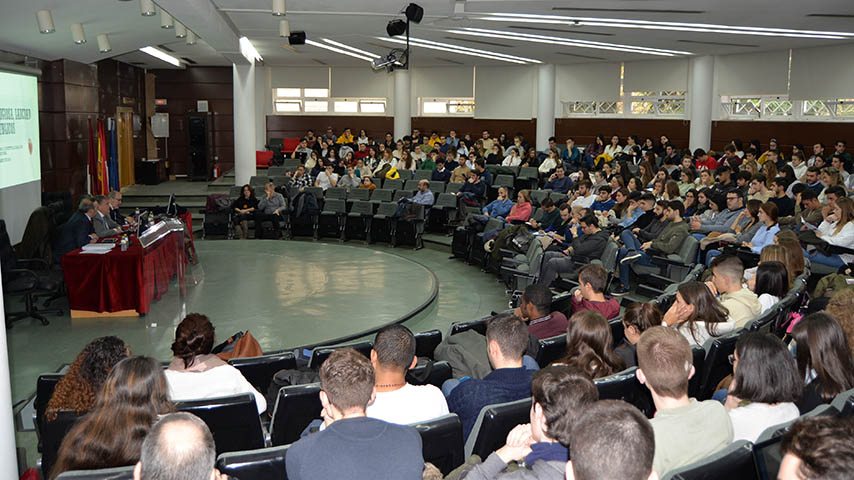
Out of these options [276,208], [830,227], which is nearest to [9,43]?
[276,208]

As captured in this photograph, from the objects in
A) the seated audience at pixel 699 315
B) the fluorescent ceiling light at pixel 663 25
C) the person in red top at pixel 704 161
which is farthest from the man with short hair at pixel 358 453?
the person in red top at pixel 704 161

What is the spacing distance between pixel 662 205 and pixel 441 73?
14.0 meters

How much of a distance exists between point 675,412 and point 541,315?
102 inches

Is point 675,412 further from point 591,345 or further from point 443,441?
point 591,345

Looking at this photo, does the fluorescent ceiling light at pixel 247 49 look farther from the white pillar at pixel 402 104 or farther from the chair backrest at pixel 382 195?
the white pillar at pixel 402 104

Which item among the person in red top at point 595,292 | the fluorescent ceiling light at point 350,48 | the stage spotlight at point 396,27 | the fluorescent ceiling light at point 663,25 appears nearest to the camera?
the person in red top at point 595,292

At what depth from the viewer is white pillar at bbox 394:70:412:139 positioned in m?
21.4

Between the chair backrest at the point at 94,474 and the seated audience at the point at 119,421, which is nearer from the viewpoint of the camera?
the chair backrest at the point at 94,474

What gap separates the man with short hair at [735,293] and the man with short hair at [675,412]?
2.17 metres

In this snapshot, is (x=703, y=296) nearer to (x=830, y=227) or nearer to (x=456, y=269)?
(x=830, y=227)

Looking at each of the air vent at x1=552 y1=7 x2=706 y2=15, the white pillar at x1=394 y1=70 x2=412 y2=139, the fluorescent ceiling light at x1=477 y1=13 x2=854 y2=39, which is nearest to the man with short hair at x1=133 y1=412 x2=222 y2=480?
the air vent at x1=552 y1=7 x2=706 y2=15

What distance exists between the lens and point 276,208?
13.4 metres

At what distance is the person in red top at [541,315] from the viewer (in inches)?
208

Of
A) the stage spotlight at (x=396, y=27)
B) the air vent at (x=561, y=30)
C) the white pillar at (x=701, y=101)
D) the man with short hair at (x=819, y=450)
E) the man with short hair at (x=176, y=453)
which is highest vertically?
the air vent at (x=561, y=30)
